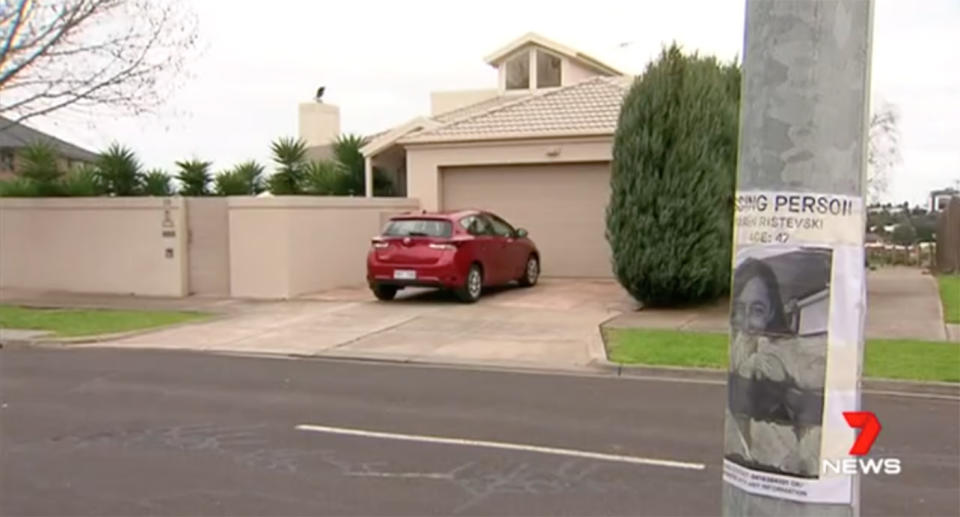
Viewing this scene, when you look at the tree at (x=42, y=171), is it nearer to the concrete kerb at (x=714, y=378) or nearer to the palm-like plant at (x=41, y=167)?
the palm-like plant at (x=41, y=167)

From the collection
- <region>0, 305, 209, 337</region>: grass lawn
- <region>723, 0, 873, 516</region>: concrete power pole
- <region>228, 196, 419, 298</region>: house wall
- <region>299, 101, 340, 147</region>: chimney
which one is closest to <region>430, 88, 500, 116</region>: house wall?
<region>299, 101, 340, 147</region>: chimney

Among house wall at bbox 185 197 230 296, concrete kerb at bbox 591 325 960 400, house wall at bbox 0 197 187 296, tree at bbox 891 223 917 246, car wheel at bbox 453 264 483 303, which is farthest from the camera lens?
tree at bbox 891 223 917 246

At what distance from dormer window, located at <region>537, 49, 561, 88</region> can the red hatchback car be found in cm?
1191

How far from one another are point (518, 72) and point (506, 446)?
22540mm

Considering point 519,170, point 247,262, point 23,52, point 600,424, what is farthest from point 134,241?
point 600,424

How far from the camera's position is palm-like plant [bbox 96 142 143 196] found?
21391 mm

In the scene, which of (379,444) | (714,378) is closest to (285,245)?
(714,378)

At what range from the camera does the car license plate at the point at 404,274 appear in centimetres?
1586

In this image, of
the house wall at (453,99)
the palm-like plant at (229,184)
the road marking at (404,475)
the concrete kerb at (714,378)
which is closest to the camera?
the road marking at (404,475)

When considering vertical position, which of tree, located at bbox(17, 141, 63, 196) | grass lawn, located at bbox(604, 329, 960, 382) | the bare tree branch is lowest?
grass lawn, located at bbox(604, 329, 960, 382)

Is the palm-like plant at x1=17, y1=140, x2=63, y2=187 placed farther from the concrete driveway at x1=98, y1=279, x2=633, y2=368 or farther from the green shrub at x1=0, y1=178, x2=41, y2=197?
the concrete driveway at x1=98, y1=279, x2=633, y2=368

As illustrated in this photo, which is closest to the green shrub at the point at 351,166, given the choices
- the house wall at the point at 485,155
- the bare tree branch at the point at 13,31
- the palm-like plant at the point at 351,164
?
the palm-like plant at the point at 351,164

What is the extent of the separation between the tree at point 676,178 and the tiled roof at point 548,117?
15.1 feet

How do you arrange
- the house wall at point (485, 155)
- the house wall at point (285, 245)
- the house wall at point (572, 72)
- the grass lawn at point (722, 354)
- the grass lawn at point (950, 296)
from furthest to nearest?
the house wall at point (572, 72), the house wall at point (485, 155), the house wall at point (285, 245), the grass lawn at point (950, 296), the grass lawn at point (722, 354)
